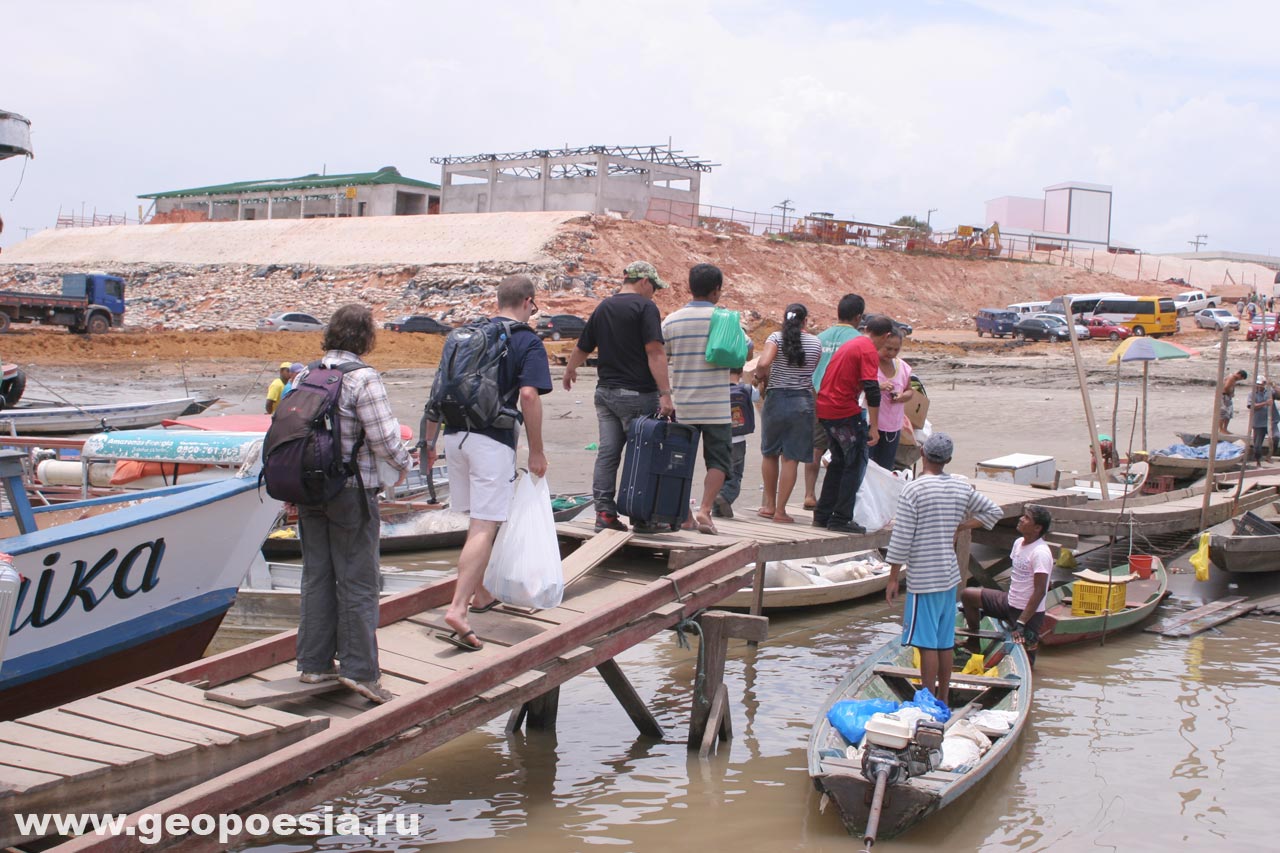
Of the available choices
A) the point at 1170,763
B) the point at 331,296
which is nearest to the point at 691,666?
the point at 1170,763

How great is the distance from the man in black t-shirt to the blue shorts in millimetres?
1840

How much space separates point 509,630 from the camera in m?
6.10

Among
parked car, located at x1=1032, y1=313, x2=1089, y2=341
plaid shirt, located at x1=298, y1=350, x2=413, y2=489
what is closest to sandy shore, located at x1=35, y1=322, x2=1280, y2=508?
parked car, located at x1=1032, y1=313, x2=1089, y2=341

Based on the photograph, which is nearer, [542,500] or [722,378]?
[542,500]

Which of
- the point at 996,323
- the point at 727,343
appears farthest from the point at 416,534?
the point at 996,323

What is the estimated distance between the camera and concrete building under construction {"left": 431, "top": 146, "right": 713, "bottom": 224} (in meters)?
55.4

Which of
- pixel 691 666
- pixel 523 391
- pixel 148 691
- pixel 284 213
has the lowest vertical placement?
pixel 691 666

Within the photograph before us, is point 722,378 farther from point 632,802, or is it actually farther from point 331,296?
point 331,296

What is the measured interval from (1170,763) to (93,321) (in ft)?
126

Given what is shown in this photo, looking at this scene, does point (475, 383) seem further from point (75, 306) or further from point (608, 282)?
point (608, 282)

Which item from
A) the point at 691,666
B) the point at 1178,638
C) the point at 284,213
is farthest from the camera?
the point at 284,213

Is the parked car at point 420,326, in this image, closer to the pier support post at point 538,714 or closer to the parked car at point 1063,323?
the parked car at point 1063,323

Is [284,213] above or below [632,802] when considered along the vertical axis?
above

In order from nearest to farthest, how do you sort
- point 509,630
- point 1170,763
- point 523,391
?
point 523,391 → point 509,630 → point 1170,763
